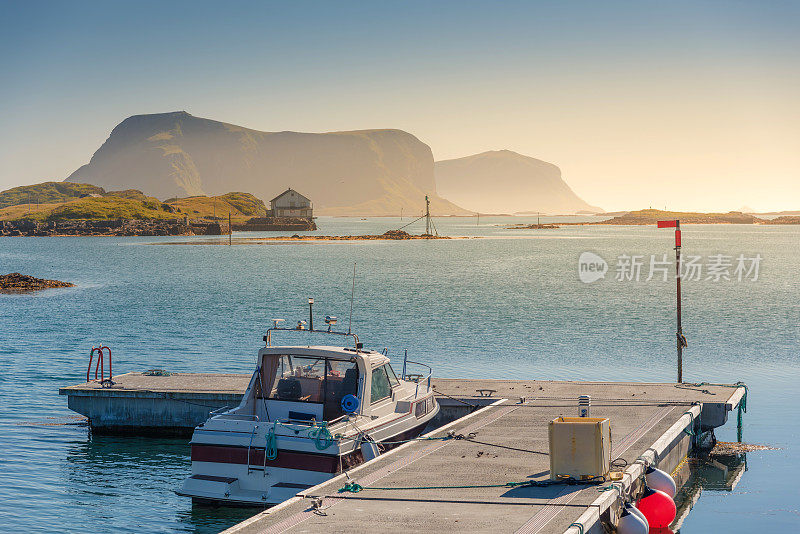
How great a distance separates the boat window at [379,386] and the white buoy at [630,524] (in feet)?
18.9

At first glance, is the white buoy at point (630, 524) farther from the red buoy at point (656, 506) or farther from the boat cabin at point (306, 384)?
the boat cabin at point (306, 384)

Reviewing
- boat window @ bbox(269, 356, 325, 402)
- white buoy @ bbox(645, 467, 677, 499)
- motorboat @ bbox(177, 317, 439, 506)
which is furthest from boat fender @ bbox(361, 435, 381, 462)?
white buoy @ bbox(645, 467, 677, 499)

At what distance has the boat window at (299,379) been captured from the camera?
1691 cm

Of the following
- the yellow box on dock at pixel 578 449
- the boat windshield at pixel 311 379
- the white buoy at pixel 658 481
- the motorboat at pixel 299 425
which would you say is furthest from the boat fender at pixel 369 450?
the white buoy at pixel 658 481

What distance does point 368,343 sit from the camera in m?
36.8

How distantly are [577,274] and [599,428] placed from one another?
266 feet

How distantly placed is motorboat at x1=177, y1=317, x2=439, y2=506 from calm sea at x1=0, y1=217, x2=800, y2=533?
4.04 feet

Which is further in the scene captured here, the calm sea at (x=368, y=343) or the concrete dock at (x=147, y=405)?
the concrete dock at (x=147, y=405)

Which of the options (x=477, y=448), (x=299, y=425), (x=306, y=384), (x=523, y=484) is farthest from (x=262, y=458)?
(x=523, y=484)

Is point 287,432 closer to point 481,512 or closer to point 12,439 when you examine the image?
point 481,512

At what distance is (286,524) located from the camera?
11.6 m

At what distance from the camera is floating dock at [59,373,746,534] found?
11805 millimetres

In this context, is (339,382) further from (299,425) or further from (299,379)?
(299,425)

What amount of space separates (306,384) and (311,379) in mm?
132
